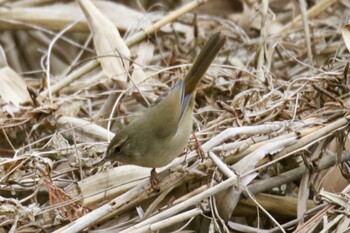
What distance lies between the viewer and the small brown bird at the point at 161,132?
277cm

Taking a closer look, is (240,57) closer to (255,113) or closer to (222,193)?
(255,113)

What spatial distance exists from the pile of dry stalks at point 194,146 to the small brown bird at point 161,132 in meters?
0.09

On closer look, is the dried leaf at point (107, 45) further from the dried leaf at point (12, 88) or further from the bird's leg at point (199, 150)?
the bird's leg at point (199, 150)

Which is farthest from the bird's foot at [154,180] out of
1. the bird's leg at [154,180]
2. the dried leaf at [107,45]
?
the dried leaf at [107,45]

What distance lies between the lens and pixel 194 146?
2988 millimetres

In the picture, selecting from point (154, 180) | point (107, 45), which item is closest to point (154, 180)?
point (154, 180)

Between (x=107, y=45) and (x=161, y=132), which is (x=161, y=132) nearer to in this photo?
(x=161, y=132)

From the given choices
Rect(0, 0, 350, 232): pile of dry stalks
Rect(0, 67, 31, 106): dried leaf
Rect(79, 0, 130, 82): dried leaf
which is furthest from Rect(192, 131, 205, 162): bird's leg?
Rect(0, 67, 31, 106): dried leaf

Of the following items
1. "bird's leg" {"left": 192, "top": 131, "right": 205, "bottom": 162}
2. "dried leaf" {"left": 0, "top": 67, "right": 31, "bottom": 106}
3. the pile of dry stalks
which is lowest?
the pile of dry stalks

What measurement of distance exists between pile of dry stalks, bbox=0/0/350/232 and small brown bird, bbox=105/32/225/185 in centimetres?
9

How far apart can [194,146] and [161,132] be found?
0.20 m

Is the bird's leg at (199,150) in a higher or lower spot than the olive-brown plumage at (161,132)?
lower

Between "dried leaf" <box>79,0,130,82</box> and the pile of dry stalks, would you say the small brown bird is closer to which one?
the pile of dry stalks

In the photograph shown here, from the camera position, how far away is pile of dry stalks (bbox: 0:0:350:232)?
8.92 ft
